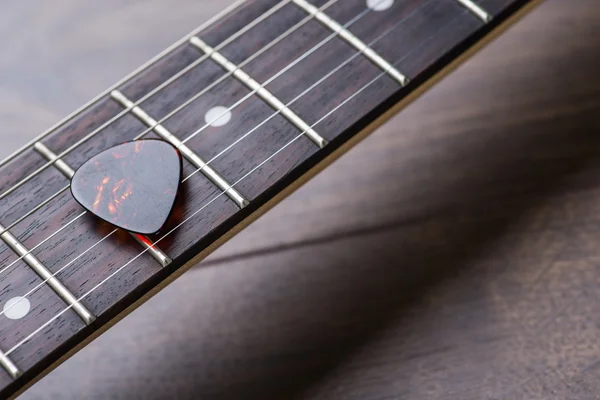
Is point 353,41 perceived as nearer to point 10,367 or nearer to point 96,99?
point 96,99

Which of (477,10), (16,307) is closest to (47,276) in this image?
(16,307)

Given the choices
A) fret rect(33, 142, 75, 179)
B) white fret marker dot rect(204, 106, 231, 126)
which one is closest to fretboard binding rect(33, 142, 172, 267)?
fret rect(33, 142, 75, 179)

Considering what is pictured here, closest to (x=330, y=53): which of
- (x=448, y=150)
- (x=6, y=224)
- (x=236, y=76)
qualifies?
(x=236, y=76)

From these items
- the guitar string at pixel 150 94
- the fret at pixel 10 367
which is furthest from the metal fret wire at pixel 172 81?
the fret at pixel 10 367

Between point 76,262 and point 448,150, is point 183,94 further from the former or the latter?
point 448,150

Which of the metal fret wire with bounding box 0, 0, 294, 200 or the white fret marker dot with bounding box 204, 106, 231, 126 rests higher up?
the metal fret wire with bounding box 0, 0, 294, 200

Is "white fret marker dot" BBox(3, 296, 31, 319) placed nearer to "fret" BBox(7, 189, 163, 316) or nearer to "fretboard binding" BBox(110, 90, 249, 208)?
"fret" BBox(7, 189, 163, 316)
